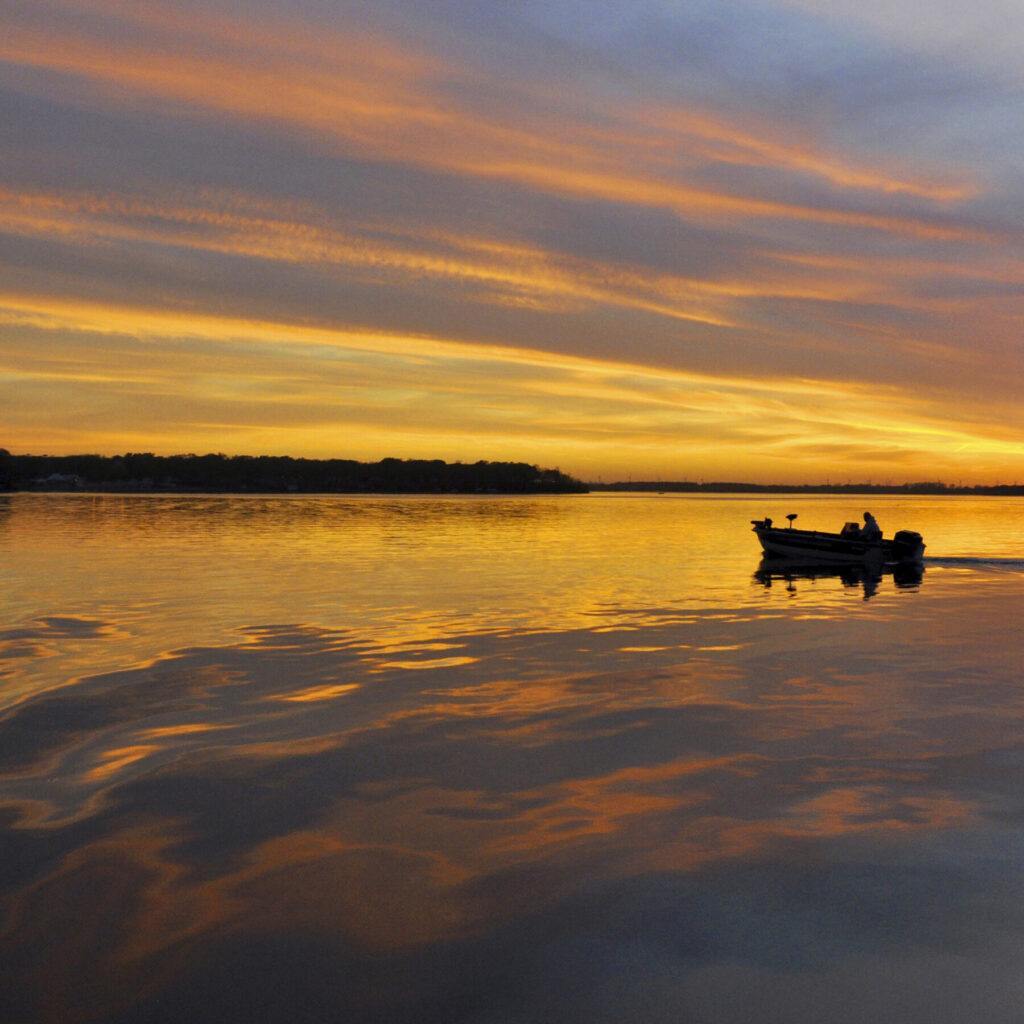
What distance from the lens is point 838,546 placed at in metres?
47.0

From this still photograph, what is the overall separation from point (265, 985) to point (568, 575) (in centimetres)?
3010

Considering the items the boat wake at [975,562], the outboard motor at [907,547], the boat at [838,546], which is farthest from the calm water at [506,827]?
the boat wake at [975,562]

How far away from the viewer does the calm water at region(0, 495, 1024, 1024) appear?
598 cm

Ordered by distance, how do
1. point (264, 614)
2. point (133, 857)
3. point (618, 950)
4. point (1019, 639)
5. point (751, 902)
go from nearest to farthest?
point (618, 950), point (751, 902), point (133, 857), point (1019, 639), point (264, 614)

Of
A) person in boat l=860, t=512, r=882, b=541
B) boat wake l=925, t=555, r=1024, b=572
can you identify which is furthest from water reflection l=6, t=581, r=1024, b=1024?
boat wake l=925, t=555, r=1024, b=572

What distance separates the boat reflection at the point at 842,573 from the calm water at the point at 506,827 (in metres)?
16.6

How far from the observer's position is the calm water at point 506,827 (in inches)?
235

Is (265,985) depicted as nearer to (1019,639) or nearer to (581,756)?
(581,756)

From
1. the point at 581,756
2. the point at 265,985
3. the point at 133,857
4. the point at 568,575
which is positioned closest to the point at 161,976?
the point at 265,985

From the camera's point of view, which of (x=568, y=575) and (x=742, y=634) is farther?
(x=568, y=575)

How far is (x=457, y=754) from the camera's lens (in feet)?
36.8

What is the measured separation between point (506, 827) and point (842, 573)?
38.9m

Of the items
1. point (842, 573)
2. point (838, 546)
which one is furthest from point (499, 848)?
point (838, 546)

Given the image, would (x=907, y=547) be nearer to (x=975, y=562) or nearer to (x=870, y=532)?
(x=870, y=532)
